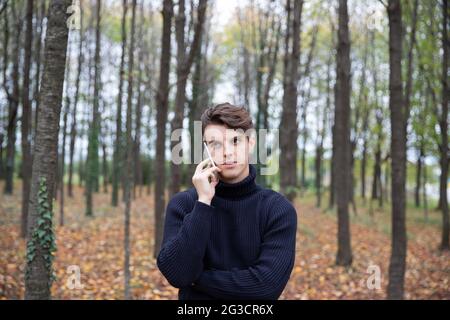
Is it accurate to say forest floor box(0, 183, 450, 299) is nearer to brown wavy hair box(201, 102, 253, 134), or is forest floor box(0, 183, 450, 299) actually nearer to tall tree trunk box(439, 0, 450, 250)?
tall tree trunk box(439, 0, 450, 250)

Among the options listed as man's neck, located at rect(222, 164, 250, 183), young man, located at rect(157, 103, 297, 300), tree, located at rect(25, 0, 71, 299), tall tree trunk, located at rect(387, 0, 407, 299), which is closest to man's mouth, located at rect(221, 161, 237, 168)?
young man, located at rect(157, 103, 297, 300)

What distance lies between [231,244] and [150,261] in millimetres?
8204

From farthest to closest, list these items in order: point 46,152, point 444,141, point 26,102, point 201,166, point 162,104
A: point 444,141 → point 26,102 → point 162,104 → point 46,152 → point 201,166

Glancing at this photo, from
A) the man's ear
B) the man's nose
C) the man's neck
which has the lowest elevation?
the man's neck

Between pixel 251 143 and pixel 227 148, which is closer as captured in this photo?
pixel 227 148

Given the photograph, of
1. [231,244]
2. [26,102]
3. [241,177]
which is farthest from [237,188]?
[26,102]

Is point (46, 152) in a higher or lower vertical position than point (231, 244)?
higher

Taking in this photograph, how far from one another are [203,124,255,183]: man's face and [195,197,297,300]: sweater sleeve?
0.31 metres

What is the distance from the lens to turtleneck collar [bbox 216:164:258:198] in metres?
2.08

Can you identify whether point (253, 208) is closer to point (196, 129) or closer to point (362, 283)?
point (196, 129)

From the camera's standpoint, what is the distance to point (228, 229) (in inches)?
82.3

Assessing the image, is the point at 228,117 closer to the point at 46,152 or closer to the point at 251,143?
the point at 251,143

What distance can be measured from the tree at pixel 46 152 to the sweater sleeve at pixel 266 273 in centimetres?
374
